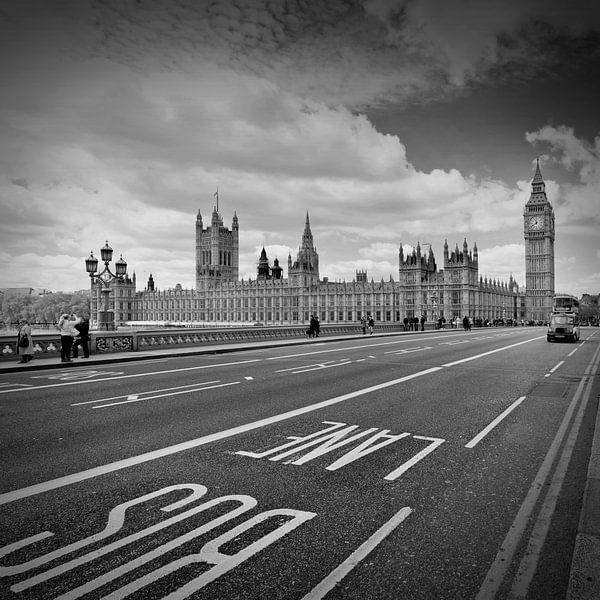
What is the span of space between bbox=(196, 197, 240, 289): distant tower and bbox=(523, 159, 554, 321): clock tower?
341ft

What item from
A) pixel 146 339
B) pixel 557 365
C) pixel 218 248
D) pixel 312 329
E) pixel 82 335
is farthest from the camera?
pixel 218 248

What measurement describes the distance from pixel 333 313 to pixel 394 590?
128379 millimetres

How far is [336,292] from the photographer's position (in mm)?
131375

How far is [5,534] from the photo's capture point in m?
4.62

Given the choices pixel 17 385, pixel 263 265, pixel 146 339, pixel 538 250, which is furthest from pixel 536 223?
pixel 17 385

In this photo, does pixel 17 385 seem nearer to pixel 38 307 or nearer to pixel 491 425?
pixel 491 425

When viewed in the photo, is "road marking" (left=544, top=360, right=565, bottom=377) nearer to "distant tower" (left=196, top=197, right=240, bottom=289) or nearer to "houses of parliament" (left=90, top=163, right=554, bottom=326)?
"houses of parliament" (left=90, top=163, right=554, bottom=326)

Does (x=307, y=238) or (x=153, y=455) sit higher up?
(x=307, y=238)

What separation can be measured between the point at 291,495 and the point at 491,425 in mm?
5095

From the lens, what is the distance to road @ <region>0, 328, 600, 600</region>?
3.93m

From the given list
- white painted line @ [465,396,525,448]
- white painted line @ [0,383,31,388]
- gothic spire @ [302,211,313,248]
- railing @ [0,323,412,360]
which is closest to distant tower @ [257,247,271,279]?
gothic spire @ [302,211,313,248]

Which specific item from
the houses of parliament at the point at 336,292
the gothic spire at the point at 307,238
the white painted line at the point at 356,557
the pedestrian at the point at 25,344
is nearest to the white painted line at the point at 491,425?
the white painted line at the point at 356,557

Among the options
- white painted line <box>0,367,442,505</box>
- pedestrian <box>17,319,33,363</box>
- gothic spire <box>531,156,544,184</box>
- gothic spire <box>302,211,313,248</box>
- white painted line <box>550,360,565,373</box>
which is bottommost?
white painted line <box>550,360,565,373</box>

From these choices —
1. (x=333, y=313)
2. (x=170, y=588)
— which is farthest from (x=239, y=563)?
(x=333, y=313)
